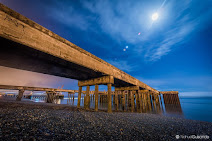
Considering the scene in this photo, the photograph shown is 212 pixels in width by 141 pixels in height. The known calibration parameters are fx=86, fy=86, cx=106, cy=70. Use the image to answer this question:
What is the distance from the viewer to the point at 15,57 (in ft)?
14.9

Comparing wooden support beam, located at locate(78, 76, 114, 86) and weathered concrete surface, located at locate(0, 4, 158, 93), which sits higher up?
weathered concrete surface, located at locate(0, 4, 158, 93)

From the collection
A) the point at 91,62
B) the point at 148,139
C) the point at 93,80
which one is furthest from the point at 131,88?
the point at 148,139

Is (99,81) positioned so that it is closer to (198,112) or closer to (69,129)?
(69,129)

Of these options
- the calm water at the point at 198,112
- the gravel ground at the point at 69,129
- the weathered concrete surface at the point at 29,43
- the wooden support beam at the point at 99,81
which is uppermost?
the weathered concrete surface at the point at 29,43

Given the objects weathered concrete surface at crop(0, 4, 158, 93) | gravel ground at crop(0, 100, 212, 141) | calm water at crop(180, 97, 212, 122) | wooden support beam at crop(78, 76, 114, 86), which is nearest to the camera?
gravel ground at crop(0, 100, 212, 141)

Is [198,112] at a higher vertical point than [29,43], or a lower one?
lower

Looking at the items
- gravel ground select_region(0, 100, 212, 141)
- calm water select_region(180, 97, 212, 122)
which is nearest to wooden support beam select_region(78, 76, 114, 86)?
gravel ground select_region(0, 100, 212, 141)

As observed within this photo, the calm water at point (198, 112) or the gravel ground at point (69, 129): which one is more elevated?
the gravel ground at point (69, 129)

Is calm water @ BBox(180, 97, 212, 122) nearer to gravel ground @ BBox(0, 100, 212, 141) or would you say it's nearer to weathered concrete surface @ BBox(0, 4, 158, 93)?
gravel ground @ BBox(0, 100, 212, 141)

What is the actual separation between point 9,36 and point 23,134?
335cm

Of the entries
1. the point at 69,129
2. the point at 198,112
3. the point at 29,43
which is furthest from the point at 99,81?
→ the point at 198,112

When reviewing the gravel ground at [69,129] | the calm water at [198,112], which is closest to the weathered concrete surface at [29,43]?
the gravel ground at [69,129]

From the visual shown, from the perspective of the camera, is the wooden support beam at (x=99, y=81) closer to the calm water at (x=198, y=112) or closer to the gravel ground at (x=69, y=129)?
the gravel ground at (x=69, y=129)

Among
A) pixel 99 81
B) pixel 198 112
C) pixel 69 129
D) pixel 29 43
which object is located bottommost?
pixel 198 112
